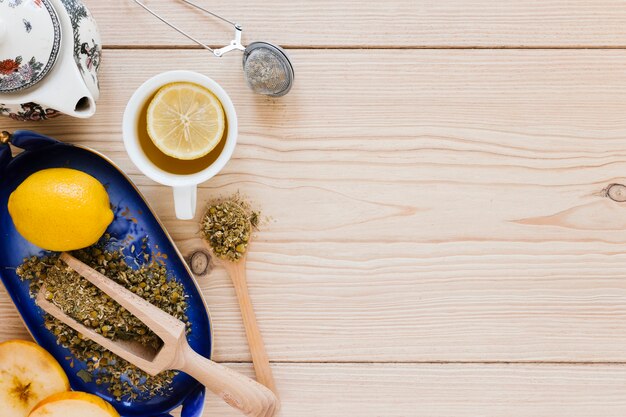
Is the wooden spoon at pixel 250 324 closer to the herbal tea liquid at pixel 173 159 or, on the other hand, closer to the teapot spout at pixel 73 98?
the herbal tea liquid at pixel 173 159

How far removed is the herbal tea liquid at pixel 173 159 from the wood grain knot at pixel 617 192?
0.50m

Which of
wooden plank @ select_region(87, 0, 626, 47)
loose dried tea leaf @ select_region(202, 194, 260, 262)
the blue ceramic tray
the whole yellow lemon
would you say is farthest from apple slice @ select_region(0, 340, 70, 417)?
wooden plank @ select_region(87, 0, 626, 47)

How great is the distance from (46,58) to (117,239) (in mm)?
246

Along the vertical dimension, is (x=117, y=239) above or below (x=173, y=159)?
below

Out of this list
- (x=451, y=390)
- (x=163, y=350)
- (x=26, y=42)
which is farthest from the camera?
(x=451, y=390)

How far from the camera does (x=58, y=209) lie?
68 centimetres

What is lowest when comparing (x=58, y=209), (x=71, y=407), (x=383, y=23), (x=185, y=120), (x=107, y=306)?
(x=71, y=407)

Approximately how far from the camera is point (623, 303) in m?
0.83

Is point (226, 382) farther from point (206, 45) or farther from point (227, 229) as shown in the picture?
point (206, 45)

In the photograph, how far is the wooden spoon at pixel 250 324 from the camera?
0.81 metres

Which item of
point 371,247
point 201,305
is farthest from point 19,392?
point 371,247

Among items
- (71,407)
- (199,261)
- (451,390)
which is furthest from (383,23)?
(71,407)

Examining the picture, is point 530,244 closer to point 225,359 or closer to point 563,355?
point 563,355

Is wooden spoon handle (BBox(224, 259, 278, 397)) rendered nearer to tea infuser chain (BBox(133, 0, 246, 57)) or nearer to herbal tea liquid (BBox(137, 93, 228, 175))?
herbal tea liquid (BBox(137, 93, 228, 175))
